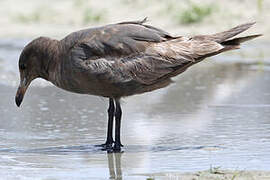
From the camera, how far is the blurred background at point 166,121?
22.3 ft

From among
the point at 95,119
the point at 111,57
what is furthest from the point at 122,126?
the point at 111,57

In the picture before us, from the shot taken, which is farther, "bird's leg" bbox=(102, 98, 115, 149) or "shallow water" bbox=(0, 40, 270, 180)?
"bird's leg" bbox=(102, 98, 115, 149)

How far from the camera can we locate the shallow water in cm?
675

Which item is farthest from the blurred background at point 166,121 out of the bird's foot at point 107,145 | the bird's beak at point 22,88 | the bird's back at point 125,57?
the bird's back at point 125,57

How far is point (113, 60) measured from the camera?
7594 millimetres

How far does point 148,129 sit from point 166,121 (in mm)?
415

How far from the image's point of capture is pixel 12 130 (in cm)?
831

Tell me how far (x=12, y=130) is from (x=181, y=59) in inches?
75.2

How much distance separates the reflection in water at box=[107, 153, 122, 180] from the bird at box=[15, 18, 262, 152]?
18 centimetres

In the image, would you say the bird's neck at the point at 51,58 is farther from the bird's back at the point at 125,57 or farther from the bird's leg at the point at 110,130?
the bird's leg at the point at 110,130

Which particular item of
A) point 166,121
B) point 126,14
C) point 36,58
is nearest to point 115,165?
point 36,58

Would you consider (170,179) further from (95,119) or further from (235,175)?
(95,119)

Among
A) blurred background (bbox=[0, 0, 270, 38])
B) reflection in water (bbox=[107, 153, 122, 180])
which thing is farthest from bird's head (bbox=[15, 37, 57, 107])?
blurred background (bbox=[0, 0, 270, 38])

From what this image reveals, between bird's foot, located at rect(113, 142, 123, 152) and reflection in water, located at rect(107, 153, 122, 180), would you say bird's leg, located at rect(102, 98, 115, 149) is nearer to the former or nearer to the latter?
bird's foot, located at rect(113, 142, 123, 152)
